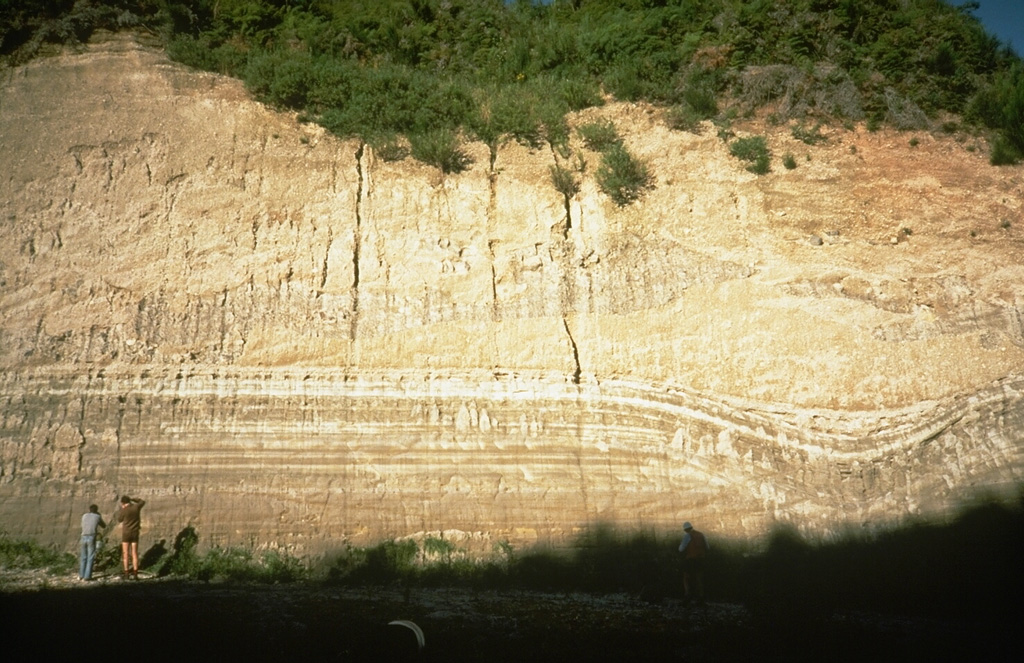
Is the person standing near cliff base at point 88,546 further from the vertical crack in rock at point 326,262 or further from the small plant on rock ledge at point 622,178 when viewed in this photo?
the small plant on rock ledge at point 622,178

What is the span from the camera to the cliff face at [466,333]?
9.47 meters

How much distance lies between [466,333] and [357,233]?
210cm

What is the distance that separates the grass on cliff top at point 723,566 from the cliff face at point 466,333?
247 mm

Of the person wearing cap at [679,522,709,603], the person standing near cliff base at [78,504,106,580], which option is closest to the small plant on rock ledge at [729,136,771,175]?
the person wearing cap at [679,522,709,603]

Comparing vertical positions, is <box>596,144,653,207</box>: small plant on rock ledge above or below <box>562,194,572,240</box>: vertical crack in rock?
above

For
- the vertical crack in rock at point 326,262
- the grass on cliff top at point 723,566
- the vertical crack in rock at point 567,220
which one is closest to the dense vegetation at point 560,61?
the vertical crack in rock at point 567,220

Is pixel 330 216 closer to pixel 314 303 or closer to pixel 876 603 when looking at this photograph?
pixel 314 303

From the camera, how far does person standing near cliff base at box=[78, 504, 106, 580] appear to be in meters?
8.45

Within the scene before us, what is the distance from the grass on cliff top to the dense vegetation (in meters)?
5.23

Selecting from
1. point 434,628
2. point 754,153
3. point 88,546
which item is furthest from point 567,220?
point 88,546

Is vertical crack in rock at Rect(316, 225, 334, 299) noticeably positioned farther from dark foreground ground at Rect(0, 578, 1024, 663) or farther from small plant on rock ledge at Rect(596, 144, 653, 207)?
small plant on rock ledge at Rect(596, 144, 653, 207)

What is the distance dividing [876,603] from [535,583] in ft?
12.3

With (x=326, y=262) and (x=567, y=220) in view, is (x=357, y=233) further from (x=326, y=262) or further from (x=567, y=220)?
(x=567, y=220)

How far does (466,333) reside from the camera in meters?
10.4
